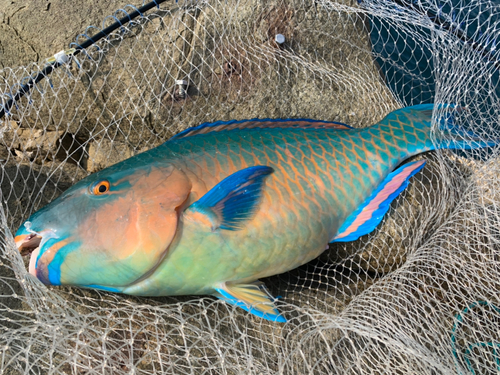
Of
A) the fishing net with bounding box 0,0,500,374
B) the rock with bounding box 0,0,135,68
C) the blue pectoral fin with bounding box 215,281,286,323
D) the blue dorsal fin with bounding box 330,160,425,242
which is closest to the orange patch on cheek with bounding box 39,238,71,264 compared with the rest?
the fishing net with bounding box 0,0,500,374

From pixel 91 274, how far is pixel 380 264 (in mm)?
1790

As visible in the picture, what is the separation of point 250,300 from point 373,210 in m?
0.89

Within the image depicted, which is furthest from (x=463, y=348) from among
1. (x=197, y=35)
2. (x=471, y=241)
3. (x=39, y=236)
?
(x=197, y=35)

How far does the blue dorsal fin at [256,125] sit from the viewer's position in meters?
2.33

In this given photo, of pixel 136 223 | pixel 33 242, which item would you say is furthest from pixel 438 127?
pixel 33 242

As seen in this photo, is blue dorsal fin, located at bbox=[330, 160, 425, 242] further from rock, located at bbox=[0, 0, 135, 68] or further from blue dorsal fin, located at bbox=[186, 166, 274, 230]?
rock, located at bbox=[0, 0, 135, 68]

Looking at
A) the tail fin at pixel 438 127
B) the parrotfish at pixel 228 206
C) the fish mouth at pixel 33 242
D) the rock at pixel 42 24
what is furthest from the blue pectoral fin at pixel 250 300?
the rock at pixel 42 24

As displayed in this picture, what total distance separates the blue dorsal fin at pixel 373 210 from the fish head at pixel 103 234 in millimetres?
1014

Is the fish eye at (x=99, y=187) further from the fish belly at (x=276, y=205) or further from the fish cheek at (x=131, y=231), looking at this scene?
the fish belly at (x=276, y=205)

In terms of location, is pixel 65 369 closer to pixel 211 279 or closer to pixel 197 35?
pixel 211 279

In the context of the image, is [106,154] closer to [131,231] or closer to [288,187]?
[131,231]

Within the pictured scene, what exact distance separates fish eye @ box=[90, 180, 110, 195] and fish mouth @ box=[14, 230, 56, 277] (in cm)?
26

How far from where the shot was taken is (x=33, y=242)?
1.84 meters

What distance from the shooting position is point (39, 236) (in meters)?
1.83
